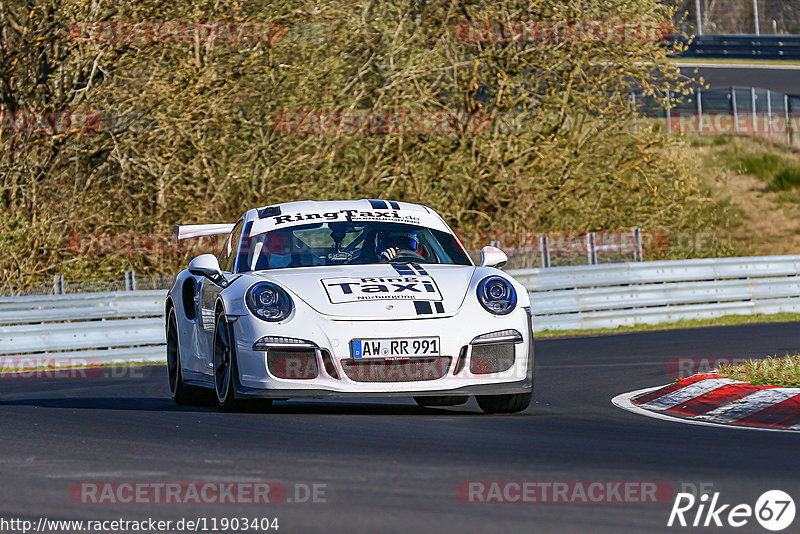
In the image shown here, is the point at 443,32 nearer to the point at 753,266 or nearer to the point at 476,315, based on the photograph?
the point at 753,266

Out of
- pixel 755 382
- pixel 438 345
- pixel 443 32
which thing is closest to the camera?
pixel 438 345

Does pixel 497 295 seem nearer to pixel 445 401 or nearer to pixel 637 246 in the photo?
pixel 445 401

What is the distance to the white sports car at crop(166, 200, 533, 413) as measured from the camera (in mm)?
8305

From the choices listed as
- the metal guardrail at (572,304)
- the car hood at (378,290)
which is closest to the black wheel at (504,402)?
the car hood at (378,290)

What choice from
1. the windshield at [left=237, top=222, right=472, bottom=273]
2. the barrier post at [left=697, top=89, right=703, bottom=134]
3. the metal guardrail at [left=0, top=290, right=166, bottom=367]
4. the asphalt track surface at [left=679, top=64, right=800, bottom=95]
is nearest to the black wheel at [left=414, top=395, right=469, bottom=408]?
the windshield at [left=237, top=222, right=472, bottom=273]

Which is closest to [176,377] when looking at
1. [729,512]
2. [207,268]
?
[207,268]

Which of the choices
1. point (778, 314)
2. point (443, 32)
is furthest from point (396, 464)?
point (443, 32)

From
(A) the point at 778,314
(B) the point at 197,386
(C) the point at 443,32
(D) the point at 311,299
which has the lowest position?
(A) the point at 778,314

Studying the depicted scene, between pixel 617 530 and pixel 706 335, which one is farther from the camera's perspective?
pixel 706 335

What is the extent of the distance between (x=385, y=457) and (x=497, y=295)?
2393 millimetres

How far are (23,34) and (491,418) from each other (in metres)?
14.4

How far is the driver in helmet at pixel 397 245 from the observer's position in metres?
9.42

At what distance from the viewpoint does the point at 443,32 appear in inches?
958

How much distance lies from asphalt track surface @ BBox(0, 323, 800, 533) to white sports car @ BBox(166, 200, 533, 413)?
22cm
